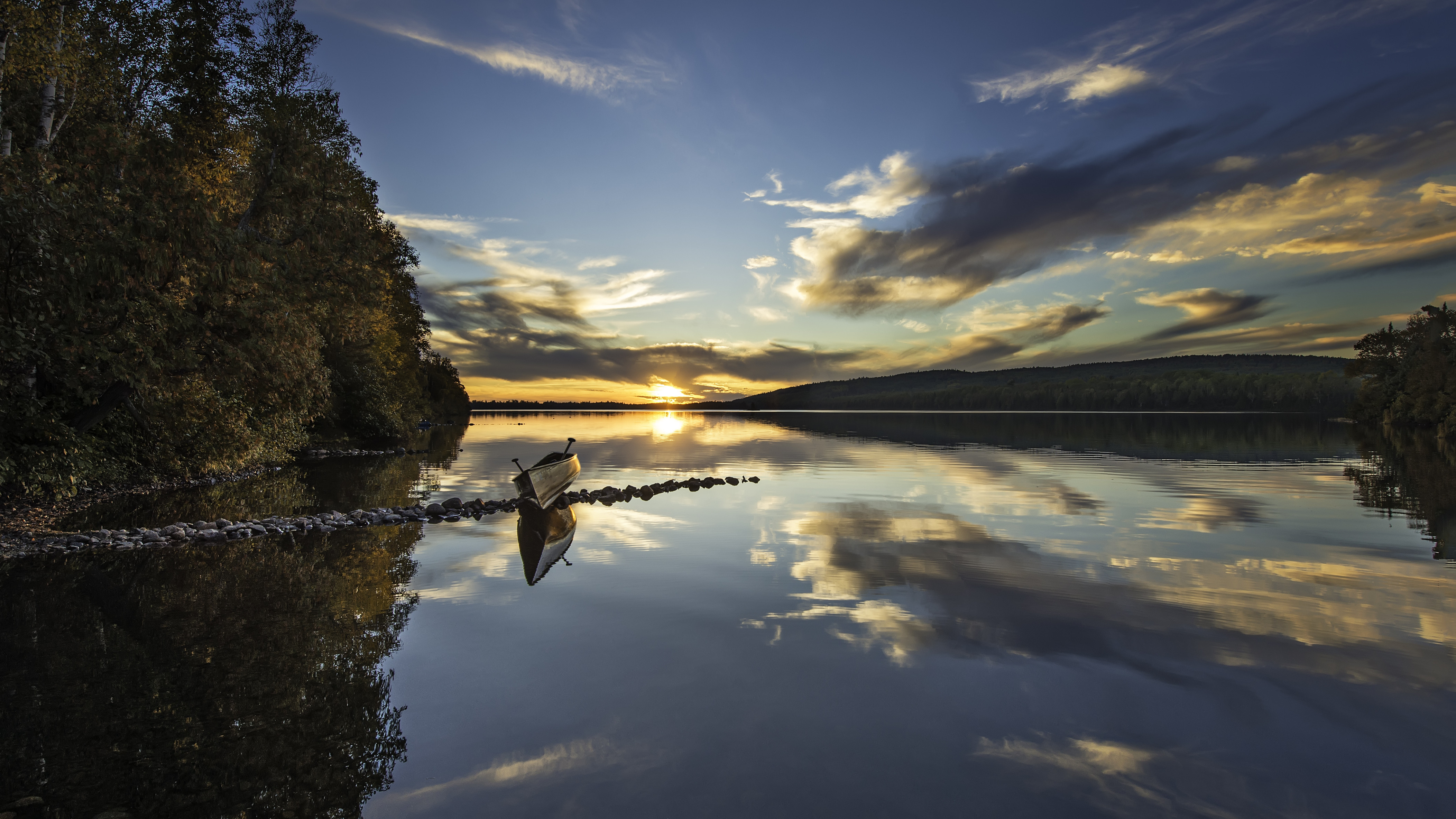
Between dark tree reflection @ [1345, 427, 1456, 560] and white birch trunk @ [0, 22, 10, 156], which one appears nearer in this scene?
white birch trunk @ [0, 22, 10, 156]

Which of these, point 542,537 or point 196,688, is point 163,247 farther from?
point 196,688

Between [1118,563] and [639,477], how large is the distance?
22.2 m

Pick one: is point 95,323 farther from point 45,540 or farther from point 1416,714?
point 1416,714

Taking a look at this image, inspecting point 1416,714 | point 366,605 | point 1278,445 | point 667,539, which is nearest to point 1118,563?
point 1416,714

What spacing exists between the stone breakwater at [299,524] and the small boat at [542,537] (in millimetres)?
1538

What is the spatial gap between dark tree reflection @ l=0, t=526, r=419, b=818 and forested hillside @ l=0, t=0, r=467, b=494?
619 cm

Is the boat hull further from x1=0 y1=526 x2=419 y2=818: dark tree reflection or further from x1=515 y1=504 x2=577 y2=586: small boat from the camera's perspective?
x1=0 y1=526 x2=419 y2=818: dark tree reflection

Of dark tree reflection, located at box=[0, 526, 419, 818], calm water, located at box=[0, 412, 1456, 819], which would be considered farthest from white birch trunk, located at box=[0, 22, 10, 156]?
dark tree reflection, located at box=[0, 526, 419, 818]

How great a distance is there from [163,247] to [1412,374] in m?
114

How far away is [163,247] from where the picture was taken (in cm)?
1664

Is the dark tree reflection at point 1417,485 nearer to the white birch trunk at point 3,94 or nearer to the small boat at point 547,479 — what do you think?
the small boat at point 547,479

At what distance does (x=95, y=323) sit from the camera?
16359mm

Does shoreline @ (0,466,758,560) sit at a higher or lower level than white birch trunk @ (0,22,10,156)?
lower

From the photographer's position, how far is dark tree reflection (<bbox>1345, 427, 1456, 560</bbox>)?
18.1m
